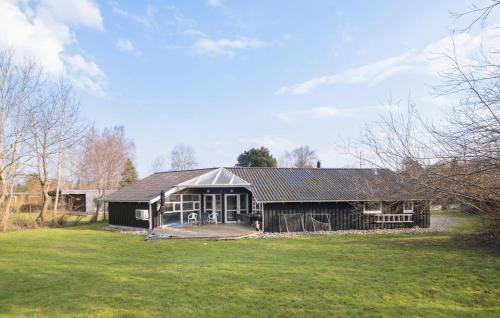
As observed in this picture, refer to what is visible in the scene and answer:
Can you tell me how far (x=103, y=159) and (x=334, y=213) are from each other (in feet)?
89.5

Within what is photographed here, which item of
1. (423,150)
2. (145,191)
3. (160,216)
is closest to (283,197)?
(160,216)

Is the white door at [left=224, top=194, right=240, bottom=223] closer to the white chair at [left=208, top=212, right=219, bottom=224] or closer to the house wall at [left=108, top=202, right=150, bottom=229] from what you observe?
the white chair at [left=208, top=212, right=219, bottom=224]

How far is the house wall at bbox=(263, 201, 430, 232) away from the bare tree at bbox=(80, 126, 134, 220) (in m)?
22.1

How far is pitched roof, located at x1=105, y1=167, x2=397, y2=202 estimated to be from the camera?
1911 centimetres

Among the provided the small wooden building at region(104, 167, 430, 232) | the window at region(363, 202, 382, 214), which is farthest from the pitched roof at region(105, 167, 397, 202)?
the window at region(363, 202, 382, 214)

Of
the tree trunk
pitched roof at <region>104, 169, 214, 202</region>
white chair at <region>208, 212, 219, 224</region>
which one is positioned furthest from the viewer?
the tree trunk

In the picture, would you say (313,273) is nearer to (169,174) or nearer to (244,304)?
(244,304)

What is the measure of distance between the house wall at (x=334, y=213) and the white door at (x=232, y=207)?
3992 millimetres

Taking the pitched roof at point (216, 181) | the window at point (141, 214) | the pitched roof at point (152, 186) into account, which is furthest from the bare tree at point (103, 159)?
the pitched roof at point (216, 181)

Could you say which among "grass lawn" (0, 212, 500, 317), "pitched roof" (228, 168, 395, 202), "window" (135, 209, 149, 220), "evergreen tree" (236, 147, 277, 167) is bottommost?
"grass lawn" (0, 212, 500, 317)

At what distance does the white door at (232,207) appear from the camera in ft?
72.3

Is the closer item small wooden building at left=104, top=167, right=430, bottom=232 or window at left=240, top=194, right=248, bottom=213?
small wooden building at left=104, top=167, right=430, bottom=232

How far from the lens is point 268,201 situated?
18.2 metres

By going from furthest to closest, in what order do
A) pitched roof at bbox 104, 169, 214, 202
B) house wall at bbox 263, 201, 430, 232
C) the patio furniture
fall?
the patio furniture → pitched roof at bbox 104, 169, 214, 202 → house wall at bbox 263, 201, 430, 232
